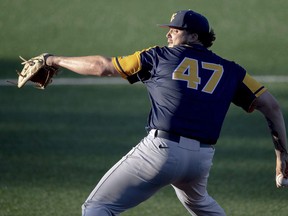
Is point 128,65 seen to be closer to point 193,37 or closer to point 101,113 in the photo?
point 193,37

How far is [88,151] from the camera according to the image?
33.0ft

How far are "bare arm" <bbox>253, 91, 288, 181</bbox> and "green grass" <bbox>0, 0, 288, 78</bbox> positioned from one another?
5.38m

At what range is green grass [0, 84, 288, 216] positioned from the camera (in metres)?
8.77

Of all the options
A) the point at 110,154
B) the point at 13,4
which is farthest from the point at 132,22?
the point at 110,154

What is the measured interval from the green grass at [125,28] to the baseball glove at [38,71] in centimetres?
532

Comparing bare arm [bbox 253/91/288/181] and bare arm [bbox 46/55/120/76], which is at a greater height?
bare arm [bbox 46/55/120/76]

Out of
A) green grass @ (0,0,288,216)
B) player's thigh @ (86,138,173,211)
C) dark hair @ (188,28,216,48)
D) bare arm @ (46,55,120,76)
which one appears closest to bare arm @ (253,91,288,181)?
dark hair @ (188,28,216,48)

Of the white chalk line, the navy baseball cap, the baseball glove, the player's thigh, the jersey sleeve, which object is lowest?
the white chalk line

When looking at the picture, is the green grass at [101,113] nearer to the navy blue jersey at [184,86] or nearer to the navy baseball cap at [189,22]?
the navy blue jersey at [184,86]

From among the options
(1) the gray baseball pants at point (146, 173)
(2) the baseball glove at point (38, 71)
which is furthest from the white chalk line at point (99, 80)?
(1) the gray baseball pants at point (146, 173)

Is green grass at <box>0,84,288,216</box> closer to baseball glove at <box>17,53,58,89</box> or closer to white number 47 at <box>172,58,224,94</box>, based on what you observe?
baseball glove at <box>17,53,58,89</box>

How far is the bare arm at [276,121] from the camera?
6.82 meters

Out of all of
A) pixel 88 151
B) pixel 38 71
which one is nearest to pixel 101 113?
pixel 88 151

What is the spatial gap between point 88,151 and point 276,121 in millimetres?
3597
